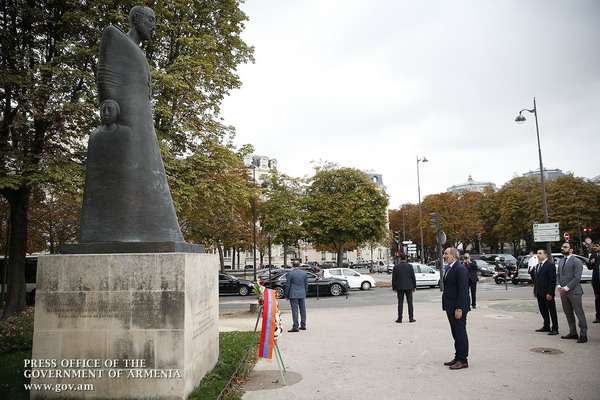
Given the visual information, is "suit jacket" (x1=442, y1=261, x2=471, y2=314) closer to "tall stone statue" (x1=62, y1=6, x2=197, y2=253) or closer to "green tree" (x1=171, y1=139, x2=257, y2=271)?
"tall stone statue" (x1=62, y1=6, x2=197, y2=253)

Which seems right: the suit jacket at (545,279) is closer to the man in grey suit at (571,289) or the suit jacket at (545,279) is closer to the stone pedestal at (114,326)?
the man in grey suit at (571,289)

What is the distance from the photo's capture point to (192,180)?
616 inches

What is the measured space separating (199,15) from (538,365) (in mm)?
16358

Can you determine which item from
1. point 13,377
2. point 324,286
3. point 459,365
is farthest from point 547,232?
point 13,377

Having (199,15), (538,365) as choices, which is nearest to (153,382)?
(538,365)

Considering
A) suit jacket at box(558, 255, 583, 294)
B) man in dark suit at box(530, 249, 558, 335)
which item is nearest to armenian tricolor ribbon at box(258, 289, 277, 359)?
suit jacket at box(558, 255, 583, 294)

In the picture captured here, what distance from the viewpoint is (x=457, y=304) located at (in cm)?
679

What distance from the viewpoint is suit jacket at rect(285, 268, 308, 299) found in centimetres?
1080

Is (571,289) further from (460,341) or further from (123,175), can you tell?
(123,175)

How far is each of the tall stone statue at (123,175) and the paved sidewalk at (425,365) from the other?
255cm

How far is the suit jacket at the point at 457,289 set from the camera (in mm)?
6766

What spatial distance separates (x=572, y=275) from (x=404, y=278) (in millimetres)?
4322

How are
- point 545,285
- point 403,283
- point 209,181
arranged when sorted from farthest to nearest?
1. point 209,181
2. point 403,283
3. point 545,285

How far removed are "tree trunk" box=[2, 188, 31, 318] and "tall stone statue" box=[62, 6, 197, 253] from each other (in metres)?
10.9
